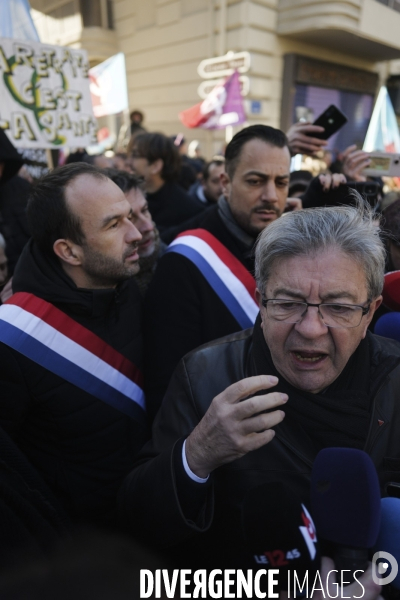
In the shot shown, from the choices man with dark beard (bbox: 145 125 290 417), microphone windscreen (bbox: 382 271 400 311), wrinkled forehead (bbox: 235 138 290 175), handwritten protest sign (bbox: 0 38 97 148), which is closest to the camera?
microphone windscreen (bbox: 382 271 400 311)

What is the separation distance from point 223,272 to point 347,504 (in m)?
1.35

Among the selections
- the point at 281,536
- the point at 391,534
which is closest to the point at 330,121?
the point at 391,534

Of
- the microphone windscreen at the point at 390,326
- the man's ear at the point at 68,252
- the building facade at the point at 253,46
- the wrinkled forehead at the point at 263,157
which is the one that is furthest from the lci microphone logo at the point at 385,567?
the building facade at the point at 253,46

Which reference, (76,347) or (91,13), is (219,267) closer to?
(76,347)

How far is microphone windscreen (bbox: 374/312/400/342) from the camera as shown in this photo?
1.58 meters

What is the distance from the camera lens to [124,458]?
1.79m

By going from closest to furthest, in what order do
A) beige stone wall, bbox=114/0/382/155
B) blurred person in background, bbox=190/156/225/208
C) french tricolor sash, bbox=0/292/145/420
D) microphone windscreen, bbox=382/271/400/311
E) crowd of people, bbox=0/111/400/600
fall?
crowd of people, bbox=0/111/400/600, microphone windscreen, bbox=382/271/400/311, french tricolor sash, bbox=0/292/145/420, blurred person in background, bbox=190/156/225/208, beige stone wall, bbox=114/0/382/155

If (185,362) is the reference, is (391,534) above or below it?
below

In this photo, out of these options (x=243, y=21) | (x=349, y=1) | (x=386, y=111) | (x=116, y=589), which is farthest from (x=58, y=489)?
(x=349, y=1)

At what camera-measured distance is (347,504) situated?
35.4 inches

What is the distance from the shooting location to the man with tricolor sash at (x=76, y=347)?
165 cm

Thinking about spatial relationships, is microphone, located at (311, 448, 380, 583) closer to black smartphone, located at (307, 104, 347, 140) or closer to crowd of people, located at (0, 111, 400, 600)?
crowd of people, located at (0, 111, 400, 600)

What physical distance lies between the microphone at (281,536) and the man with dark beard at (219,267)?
1.01 metres

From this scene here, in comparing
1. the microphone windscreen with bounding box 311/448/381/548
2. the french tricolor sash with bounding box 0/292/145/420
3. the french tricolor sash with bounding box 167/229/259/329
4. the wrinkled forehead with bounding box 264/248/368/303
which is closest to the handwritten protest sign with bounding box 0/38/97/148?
the french tricolor sash with bounding box 167/229/259/329
